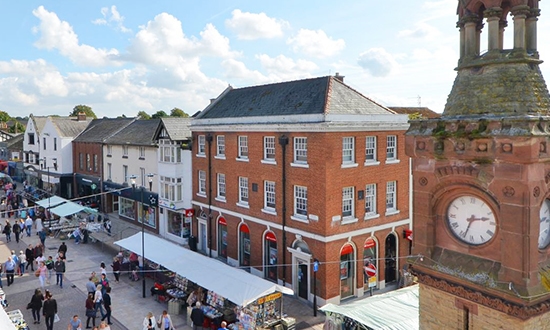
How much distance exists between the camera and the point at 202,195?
30172mm

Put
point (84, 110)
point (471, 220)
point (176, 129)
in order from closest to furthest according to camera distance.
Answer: point (471, 220), point (176, 129), point (84, 110)

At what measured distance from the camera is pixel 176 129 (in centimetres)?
3300

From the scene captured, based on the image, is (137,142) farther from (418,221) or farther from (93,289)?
(418,221)

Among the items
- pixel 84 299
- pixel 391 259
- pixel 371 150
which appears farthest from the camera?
pixel 391 259

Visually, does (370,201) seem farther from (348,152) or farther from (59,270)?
(59,270)

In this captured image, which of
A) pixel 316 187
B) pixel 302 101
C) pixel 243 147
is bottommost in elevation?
pixel 316 187

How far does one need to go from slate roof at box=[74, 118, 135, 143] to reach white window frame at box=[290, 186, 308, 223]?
26.8 m

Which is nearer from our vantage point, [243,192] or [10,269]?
[10,269]

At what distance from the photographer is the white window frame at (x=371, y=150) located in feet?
74.7

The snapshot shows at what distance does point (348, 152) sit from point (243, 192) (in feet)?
24.6

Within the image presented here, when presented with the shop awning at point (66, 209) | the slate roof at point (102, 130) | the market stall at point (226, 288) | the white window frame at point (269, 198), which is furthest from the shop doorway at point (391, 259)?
the slate roof at point (102, 130)

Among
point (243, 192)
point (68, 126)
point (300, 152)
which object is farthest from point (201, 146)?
point (68, 126)

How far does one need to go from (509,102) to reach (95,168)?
42.7 metres

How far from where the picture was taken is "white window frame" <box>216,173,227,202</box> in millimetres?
28109
